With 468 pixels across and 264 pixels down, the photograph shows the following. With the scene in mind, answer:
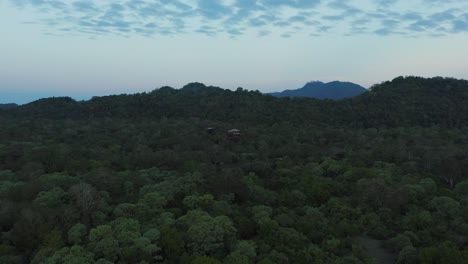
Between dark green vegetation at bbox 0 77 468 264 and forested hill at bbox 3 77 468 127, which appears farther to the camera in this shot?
forested hill at bbox 3 77 468 127

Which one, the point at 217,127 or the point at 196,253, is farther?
the point at 217,127

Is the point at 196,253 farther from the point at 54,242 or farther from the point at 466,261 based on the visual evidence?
the point at 466,261

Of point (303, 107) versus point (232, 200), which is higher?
point (303, 107)

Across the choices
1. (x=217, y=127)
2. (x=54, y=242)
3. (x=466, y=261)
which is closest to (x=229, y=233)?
(x=54, y=242)

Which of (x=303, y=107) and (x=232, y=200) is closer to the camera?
(x=232, y=200)

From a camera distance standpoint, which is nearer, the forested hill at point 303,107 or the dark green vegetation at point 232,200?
the dark green vegetation at point 232,200
